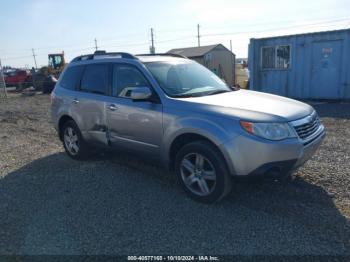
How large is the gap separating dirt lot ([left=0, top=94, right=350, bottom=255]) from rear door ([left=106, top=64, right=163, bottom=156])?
2.00ft

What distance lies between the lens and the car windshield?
471 cm

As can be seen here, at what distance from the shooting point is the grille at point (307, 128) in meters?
3.93

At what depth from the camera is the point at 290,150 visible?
3.77 metres

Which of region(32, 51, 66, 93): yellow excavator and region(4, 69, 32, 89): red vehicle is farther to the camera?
region(4, 69, 32, 89): red vehicle

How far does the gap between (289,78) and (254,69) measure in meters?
1.66

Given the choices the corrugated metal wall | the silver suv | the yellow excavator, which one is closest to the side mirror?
the silver suv

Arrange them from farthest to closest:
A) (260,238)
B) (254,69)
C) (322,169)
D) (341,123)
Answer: (254,69)
(341,123)
(322,169)
(260,238)

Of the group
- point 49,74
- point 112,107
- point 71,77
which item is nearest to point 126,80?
point 112,107

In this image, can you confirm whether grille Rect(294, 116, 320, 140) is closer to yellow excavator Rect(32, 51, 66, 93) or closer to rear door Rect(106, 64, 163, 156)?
rear door Rect(106, 64, 163, 156)

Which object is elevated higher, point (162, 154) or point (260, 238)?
point (162, 154)

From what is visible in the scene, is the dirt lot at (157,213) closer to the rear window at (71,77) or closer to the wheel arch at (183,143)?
the wheel arch at (183,143)

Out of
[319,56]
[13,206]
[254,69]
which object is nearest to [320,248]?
[13,206]

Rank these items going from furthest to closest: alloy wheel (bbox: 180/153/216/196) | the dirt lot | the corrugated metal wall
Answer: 1. the corrugated metal wall
2. alloy wheel (bbox: 180/153/216/196)
3. the dirt lot

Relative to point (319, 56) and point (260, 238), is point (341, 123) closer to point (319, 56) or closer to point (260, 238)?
point (319, 56)
